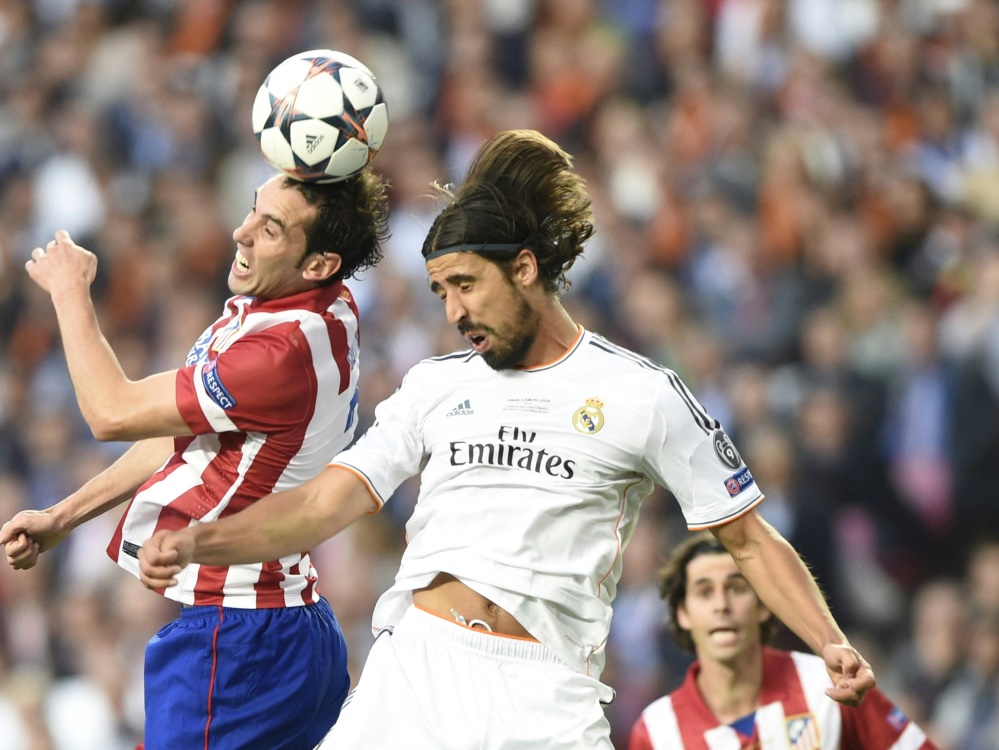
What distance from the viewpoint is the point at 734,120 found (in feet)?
32.3

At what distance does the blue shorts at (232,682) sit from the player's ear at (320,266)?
98 cm

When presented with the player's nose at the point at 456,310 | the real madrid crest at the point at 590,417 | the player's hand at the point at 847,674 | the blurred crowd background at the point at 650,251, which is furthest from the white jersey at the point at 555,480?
the blurred crowd background at the point at 650,251

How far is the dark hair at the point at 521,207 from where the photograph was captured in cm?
428

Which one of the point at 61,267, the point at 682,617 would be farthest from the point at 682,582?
the point at 61,267

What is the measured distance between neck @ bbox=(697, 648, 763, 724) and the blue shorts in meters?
1.68

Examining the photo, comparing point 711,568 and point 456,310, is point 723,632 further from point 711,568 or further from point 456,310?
point 456,310

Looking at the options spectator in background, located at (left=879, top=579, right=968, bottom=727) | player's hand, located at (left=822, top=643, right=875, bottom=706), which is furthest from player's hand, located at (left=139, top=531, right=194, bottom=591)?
spectator in background, located at (left=879, top=579, right=968, bottom=727)

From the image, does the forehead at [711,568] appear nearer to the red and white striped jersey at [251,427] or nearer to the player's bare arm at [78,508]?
the red and white striped jersey at [251,427]

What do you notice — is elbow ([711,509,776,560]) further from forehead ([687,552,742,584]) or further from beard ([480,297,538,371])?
forehead ([687,552,742,584])

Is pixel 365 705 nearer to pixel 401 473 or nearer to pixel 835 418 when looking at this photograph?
pixel 401 473

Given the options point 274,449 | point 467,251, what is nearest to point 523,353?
point 467,251

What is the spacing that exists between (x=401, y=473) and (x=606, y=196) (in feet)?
19.9

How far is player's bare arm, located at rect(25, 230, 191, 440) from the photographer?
13.5ft

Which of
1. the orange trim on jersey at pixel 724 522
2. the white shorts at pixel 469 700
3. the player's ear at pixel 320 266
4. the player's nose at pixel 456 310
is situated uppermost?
the player's ear at pixel 320 266
